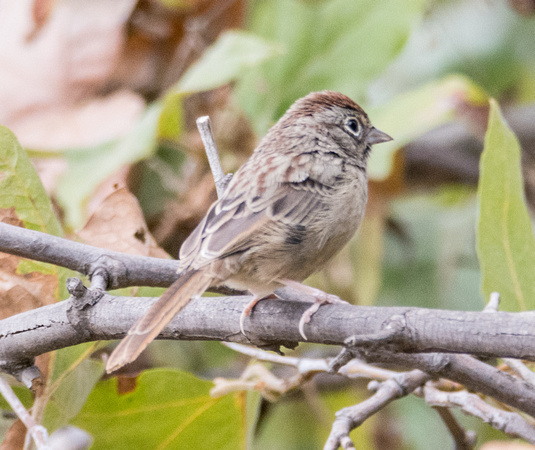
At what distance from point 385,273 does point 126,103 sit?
180cm

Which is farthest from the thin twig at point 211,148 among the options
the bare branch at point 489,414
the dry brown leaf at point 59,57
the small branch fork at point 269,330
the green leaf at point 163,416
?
the dry brown leaf at point 59,57

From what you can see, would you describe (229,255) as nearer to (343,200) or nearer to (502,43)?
(343,200)

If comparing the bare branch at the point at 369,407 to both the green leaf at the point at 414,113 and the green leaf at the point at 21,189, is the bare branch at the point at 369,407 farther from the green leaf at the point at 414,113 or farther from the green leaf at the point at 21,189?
the green leaf at the point at 414,113

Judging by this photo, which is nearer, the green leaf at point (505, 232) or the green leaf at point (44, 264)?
the green leaf at point (44, 264)

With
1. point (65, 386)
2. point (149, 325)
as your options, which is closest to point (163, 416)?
point (65, 386)

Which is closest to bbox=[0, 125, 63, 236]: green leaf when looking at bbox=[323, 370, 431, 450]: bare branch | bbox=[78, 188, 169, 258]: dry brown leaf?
bbox=[78, 188, 169, 258]: dry brown leaf

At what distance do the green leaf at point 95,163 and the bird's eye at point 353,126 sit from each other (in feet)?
2.90

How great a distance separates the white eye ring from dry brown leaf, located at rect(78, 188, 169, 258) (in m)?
0.96

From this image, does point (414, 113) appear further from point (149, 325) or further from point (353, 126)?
point (149, 325)

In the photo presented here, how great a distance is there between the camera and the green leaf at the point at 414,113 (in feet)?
11.0

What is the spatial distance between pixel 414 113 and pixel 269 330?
6.12ft

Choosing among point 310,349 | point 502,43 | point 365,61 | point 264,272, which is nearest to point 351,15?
point 365,61

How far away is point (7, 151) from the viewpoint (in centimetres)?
232

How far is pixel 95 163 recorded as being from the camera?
3.61 meters
